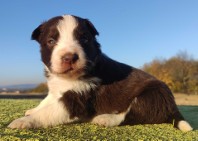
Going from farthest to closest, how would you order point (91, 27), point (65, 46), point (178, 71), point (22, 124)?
1. point (178, 71)
2. point (91, 27)
3. point (65, 46)
4. point (22, 124)

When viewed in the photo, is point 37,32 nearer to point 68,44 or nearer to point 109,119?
point 68,44

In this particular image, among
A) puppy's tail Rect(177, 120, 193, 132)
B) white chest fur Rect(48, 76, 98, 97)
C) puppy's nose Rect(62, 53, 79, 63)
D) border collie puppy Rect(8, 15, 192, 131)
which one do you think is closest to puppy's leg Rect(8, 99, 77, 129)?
border collie puppy Rect(8, 15, 192, 131)

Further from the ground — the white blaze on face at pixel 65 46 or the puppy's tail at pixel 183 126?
the white blaze on face at pixel 65 46

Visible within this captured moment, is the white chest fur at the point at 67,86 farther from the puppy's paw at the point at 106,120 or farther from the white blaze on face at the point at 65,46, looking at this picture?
the puppy's paw at the point at 106,120

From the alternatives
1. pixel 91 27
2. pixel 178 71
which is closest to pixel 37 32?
pixel 91 27

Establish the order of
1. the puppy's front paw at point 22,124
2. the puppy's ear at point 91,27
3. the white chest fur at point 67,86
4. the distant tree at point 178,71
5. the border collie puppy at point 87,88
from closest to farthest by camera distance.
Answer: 1. the puppy's front paw at point 22,124
2. the border collie puppy at point 87,88
3. the white chest fur at point 67,86
4. the puppy's ear at point 91,27
5. the distant tree at point 178,71

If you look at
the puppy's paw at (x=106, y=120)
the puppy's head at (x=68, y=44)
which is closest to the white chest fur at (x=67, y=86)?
the puppy's head at (x=68, y=44)
